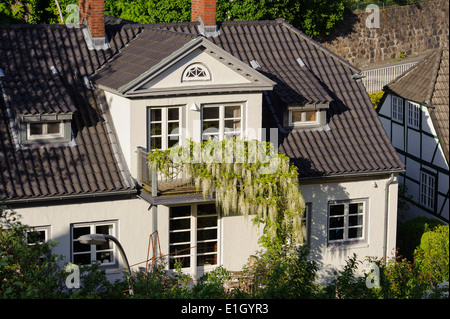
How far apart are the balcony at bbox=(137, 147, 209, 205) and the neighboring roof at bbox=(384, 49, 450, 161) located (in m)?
9.57

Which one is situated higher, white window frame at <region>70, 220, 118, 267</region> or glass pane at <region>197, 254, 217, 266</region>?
white window frame at <region>70, 220, 118, 267</region>

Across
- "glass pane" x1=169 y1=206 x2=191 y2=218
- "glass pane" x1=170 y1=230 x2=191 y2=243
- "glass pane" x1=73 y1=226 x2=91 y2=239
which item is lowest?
"glass pane" x1=170 y1=230 x2=191 y2=243

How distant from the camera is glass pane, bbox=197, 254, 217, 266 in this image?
22000 millimetres

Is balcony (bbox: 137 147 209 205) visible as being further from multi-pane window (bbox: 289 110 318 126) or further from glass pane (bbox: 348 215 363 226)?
glass pane (bbox: 348 215 363 226)

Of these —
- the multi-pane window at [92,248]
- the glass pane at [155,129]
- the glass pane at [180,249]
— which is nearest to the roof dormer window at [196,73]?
the glass pane at [155,129]

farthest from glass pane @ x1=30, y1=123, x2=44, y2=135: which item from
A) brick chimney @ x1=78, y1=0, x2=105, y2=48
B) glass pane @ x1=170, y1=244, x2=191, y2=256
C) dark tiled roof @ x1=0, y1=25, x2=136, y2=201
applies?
glass pane @ x1=170, y1=244, x2=191, y2=256

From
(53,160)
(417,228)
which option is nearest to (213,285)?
(53,160)

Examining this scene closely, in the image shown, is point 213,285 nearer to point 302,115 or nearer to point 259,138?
point 259,138

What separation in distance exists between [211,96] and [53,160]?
392cm

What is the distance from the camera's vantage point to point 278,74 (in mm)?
23625

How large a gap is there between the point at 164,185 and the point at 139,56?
3.37 metres

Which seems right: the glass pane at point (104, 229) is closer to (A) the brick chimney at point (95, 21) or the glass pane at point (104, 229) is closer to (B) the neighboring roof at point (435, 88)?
(A) the brick chimney at point (95, 21)

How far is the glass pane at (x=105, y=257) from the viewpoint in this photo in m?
21.0

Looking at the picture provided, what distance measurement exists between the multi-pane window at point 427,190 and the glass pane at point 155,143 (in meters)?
11.1
